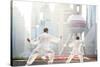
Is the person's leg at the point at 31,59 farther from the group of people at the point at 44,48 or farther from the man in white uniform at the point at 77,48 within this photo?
the man in white uniform at the point at 77,48

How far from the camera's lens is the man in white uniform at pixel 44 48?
1480mm

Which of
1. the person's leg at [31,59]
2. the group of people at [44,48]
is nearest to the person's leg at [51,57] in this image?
the group of people at [44,48]

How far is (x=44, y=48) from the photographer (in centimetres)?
150

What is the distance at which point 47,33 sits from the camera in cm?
151

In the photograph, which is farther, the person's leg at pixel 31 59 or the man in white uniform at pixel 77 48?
the man in white uniform at pixel 77 48

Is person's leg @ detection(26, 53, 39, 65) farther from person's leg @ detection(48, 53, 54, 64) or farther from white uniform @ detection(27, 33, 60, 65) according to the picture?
person's leg @ detection(48, 53, 54, 64)

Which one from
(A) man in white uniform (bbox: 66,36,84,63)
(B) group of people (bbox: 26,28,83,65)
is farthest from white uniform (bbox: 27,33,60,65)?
(A) man in white uniform (bbox: 66,36,84,63)

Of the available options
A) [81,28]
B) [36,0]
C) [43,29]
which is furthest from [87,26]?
[36,0]

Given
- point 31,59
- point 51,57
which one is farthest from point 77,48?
point 31,59

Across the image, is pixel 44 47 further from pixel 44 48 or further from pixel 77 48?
pixel 77 48

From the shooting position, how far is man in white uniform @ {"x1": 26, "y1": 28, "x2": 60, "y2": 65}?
1.48 meters

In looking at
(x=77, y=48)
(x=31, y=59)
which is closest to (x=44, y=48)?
(x=31, y=59)

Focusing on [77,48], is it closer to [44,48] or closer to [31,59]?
[44,48]

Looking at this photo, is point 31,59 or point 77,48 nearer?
point 31,59
